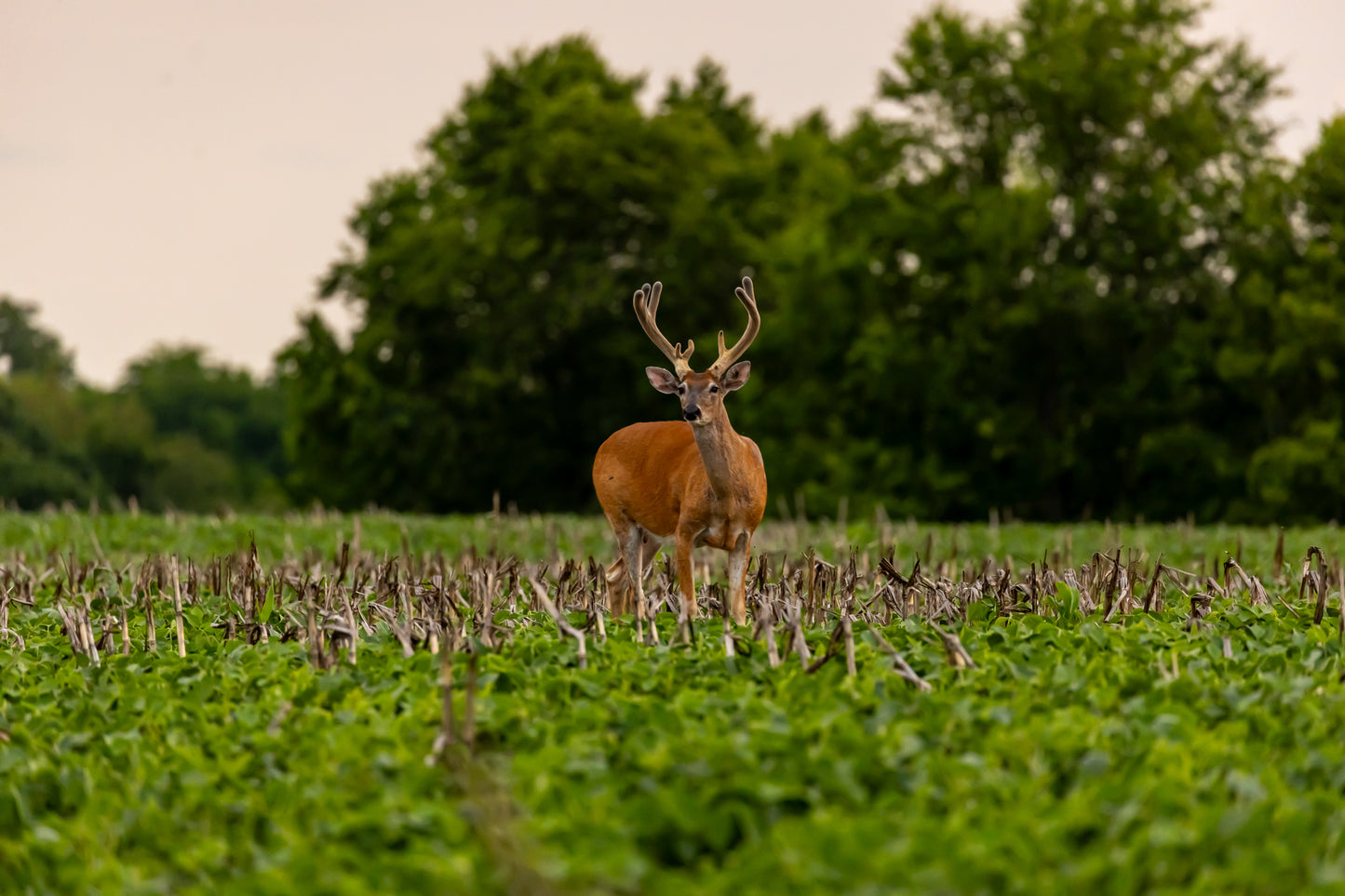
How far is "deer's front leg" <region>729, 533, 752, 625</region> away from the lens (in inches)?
333

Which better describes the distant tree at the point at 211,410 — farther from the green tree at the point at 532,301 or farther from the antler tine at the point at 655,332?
the antler tine at the point at 655,332

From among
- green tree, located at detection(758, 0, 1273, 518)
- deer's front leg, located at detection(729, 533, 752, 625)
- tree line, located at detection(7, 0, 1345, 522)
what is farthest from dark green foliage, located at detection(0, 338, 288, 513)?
deer's front leg, located at detection(729, 533, 752, 625)

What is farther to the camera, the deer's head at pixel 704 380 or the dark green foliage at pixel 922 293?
the dark green foliage at pixel 922 293

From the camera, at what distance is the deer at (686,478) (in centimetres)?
844

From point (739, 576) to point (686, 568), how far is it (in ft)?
0.97

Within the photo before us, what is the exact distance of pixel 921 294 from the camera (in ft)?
120

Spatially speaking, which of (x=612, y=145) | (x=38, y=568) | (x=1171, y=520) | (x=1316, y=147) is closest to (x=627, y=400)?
(x=612, y=145)

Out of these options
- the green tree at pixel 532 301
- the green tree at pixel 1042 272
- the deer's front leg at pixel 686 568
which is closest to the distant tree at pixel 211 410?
the green tree at pixel 532 301

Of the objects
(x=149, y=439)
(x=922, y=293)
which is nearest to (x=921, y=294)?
(x=922, y=293)

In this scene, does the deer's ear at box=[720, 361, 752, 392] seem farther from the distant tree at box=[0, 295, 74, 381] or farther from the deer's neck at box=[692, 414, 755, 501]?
the distant tree at box=[0, 295, 74, 381]

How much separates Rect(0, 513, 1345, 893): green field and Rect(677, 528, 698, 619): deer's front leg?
33 cm

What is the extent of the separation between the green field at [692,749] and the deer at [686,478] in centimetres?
40

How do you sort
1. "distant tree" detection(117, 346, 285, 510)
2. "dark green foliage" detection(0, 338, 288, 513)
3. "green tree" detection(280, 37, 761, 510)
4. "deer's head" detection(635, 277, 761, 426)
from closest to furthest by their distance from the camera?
"deer's head" detection(635, 277, 761, 426), "green tree" detection(280, 37, 761, 510), "dark green foliage" detection(0, 338, 288, 513), "distant tree" detection(117, 346, 285, 510)

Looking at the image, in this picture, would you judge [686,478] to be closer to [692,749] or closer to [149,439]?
[692,749]
